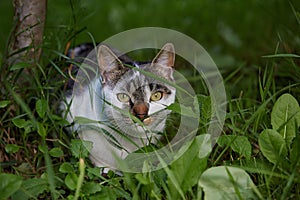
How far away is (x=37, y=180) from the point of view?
1.76m

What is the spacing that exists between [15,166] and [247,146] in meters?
0.88

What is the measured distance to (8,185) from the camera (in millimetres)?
1556

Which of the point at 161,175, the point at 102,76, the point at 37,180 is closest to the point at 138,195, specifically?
the point at 161,175

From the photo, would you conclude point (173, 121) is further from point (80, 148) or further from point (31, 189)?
point (31, 189)

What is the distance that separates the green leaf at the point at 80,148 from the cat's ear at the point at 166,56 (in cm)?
44

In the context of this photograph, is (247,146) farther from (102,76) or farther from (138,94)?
(102,76)

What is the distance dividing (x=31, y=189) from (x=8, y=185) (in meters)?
0.17

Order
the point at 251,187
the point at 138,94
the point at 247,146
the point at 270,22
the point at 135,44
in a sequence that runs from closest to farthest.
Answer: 1. the point at 251,187
2. the point at 247,146
3. the point at 138,94
4. the point at 135,44
5. the point at 270,22

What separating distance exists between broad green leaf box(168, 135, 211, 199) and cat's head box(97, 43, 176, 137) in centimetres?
34

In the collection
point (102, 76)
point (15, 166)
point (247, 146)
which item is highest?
point (102, 76)

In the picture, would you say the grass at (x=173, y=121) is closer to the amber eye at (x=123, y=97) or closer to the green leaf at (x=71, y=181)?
the green leaf at (x=71, y=181)

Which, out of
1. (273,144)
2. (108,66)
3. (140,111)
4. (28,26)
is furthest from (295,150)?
(28,26)

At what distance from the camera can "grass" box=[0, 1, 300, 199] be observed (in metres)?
1.66

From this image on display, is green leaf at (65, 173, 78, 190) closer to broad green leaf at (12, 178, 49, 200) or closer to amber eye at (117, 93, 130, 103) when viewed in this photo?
broad green leaf at (12, 178, 49, 200)
